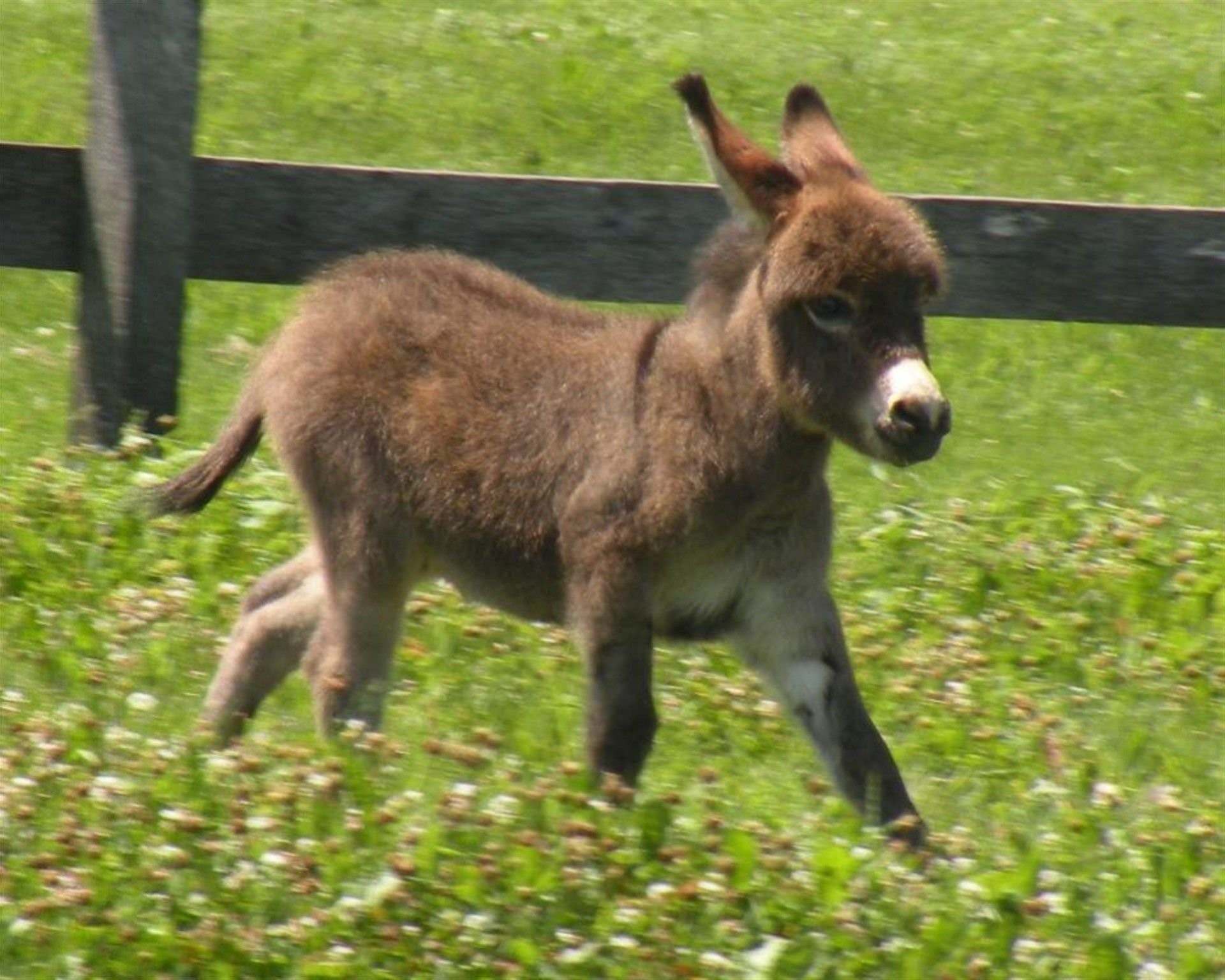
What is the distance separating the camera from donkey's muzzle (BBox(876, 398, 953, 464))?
17.5ft

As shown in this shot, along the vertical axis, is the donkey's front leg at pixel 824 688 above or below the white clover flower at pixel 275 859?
below

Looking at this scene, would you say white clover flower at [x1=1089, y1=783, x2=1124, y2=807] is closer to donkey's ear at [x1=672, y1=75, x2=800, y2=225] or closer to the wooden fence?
donkey's ear at [x1=672, y1=75, x2=800, y2=225]

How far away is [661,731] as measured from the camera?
20.8ft

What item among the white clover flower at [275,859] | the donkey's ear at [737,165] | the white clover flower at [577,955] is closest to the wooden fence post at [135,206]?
the donkey's ear at [737,165]

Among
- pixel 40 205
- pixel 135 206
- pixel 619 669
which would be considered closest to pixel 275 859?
pixel 619 669

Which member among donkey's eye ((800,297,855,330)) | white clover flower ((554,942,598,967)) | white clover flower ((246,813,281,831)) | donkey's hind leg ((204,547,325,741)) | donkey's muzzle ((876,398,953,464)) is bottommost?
donkey's hind leg ((204,547,325,741))

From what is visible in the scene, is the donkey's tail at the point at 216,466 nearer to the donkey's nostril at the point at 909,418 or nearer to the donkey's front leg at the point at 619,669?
the donkey's front leg at the point at 619,669

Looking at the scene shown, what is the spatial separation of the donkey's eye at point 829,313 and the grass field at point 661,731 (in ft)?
3.87

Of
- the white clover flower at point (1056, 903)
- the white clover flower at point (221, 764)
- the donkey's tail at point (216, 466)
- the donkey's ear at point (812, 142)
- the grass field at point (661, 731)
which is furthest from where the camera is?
the donkey's tail at point (216, 466)

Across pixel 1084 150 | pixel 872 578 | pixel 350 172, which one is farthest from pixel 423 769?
pixel 1084 150

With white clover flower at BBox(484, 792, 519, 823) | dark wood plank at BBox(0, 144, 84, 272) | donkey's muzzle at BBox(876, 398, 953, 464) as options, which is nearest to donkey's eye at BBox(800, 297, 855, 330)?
donkey's muzzle at BBox(876, 398, 953, 464)

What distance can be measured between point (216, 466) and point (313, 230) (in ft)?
5.73

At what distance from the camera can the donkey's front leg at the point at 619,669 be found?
18.3 feet

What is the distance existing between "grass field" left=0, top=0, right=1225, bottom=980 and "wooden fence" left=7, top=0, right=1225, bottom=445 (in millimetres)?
605
